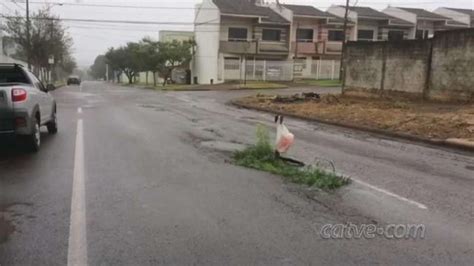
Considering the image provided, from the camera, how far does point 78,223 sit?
5.59 meters

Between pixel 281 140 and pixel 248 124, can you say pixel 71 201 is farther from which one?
pixel 248 124

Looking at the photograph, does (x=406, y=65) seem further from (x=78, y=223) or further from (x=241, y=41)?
(x=241, y=41)

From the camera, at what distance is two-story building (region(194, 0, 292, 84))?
53781mm

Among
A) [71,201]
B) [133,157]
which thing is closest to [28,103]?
[133,157]

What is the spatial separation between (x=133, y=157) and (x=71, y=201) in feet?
10.6

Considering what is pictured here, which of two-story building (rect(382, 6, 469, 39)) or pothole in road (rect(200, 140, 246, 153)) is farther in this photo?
two-story building (rect(382, 6, 469, 39))

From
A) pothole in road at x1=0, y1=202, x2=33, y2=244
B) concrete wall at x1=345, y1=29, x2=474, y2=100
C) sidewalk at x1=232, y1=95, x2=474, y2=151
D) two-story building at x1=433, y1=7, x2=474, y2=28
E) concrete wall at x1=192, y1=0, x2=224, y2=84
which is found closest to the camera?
pothole in road at x1=0, y1=202, x2=33, y2=244

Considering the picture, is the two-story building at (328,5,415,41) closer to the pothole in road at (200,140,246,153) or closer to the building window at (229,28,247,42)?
the building window at (229,28,247,42)

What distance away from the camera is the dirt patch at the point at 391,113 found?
14.6 m

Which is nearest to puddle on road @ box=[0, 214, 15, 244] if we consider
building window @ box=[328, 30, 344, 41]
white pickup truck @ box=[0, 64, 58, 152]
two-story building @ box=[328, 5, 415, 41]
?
white pickup truck @ box=[0, 64, 58, 152]

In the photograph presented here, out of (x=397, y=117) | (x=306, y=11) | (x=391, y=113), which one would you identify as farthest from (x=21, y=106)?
(x=306, y=11)

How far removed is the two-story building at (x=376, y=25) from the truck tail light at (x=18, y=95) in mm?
54124

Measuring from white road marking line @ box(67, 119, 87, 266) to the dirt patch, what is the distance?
9.65 metres

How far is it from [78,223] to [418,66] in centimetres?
1819
